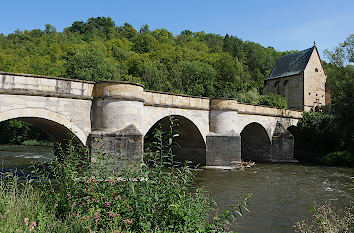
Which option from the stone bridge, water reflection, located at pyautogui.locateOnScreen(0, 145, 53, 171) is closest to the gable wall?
the stone bridge

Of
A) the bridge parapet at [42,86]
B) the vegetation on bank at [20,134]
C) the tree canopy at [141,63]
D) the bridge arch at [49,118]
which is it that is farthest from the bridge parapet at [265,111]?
the vegetation on bank at [20,134]

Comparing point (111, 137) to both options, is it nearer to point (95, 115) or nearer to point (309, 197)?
point (95, 115)

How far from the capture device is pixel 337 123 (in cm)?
2025

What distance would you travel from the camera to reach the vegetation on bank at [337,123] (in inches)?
785

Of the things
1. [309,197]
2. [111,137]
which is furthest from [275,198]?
[111,137]

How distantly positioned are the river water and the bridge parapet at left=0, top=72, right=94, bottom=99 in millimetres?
2673

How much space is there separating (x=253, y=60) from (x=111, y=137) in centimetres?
5658

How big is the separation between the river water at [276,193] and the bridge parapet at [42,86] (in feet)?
8.77

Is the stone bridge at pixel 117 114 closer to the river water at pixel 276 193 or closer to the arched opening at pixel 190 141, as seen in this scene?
the arched opening at pixel 190 141

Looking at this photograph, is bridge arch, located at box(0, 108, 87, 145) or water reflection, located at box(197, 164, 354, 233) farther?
bridge arch, located at box(0, 108, 87, 145)

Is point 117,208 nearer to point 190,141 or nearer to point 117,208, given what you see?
point 117,208

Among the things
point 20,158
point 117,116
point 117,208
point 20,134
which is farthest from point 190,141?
point 20,134

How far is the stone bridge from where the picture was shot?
10.3m

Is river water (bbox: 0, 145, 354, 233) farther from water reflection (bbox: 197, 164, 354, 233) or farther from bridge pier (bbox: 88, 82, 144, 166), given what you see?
bridge pier (bbox: 88, 82, 144, 166)
